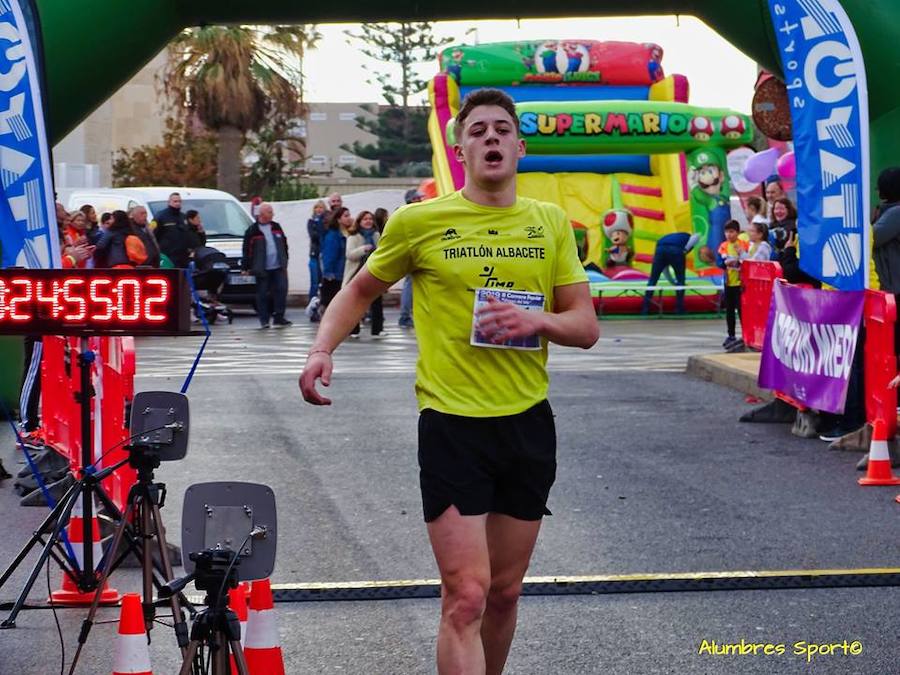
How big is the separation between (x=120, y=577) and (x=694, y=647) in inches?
108

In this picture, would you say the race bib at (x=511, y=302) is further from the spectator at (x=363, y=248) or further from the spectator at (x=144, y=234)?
the spectator at (x=363, y=248)

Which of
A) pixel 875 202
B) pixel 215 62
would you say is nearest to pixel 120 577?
pixel 875 202

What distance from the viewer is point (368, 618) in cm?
654

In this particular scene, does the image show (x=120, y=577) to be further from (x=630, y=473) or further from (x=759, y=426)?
(x=759, y=426)

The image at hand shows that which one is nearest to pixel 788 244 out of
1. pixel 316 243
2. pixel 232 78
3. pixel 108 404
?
pixel 108 404

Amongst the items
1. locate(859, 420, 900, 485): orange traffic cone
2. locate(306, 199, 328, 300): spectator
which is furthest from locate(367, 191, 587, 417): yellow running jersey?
locate(306, 199, 328, 300): spectator

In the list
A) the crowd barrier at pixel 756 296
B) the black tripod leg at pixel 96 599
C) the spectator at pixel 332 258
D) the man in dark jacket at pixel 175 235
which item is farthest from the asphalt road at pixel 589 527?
the spectator at pixel 332 258

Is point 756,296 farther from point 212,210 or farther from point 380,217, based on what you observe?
point 212,210

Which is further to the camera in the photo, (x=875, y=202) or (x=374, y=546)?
(x=875, y=202)

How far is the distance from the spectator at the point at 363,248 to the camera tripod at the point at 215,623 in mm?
18026

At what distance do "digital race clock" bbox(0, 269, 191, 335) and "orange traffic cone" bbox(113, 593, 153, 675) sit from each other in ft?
3.80

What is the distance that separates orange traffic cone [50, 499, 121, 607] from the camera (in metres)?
6.86

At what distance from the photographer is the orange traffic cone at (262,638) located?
4.99m

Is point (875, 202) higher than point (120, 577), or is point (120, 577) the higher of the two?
point (875, 202)
